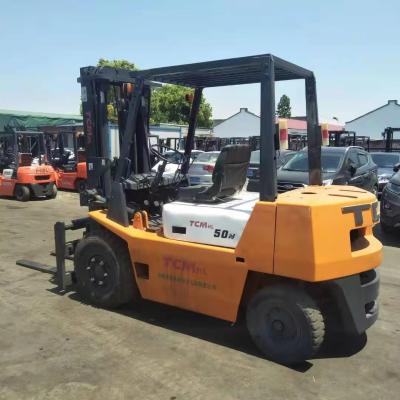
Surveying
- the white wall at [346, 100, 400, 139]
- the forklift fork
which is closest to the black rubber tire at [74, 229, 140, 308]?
the forklift fork

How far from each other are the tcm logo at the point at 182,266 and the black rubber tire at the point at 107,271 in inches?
24.1

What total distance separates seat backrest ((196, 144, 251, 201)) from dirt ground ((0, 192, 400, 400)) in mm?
1327

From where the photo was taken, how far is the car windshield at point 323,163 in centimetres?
1087

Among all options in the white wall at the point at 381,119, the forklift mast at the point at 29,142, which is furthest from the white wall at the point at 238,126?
the forklift mast at the point at 29,142

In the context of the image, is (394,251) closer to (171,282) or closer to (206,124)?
(171,282)

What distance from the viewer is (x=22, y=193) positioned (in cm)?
1479

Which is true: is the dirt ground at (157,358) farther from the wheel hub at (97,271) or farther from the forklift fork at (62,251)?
the wheel hub at (97,271)

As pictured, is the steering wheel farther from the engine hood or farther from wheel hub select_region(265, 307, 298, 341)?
the engine hood

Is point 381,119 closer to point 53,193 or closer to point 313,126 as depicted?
point 53,193

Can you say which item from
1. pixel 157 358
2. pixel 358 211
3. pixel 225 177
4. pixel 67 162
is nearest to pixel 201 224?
pixel 225 177

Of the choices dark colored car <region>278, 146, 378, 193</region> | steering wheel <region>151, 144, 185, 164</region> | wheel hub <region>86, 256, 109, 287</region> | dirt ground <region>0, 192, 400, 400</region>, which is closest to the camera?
dirt ground <region>0, 192, 400, 400</region>

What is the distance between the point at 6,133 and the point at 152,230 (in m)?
12.6

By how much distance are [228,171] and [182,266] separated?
3.20ft

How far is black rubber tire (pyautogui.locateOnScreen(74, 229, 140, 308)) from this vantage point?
4.88m
